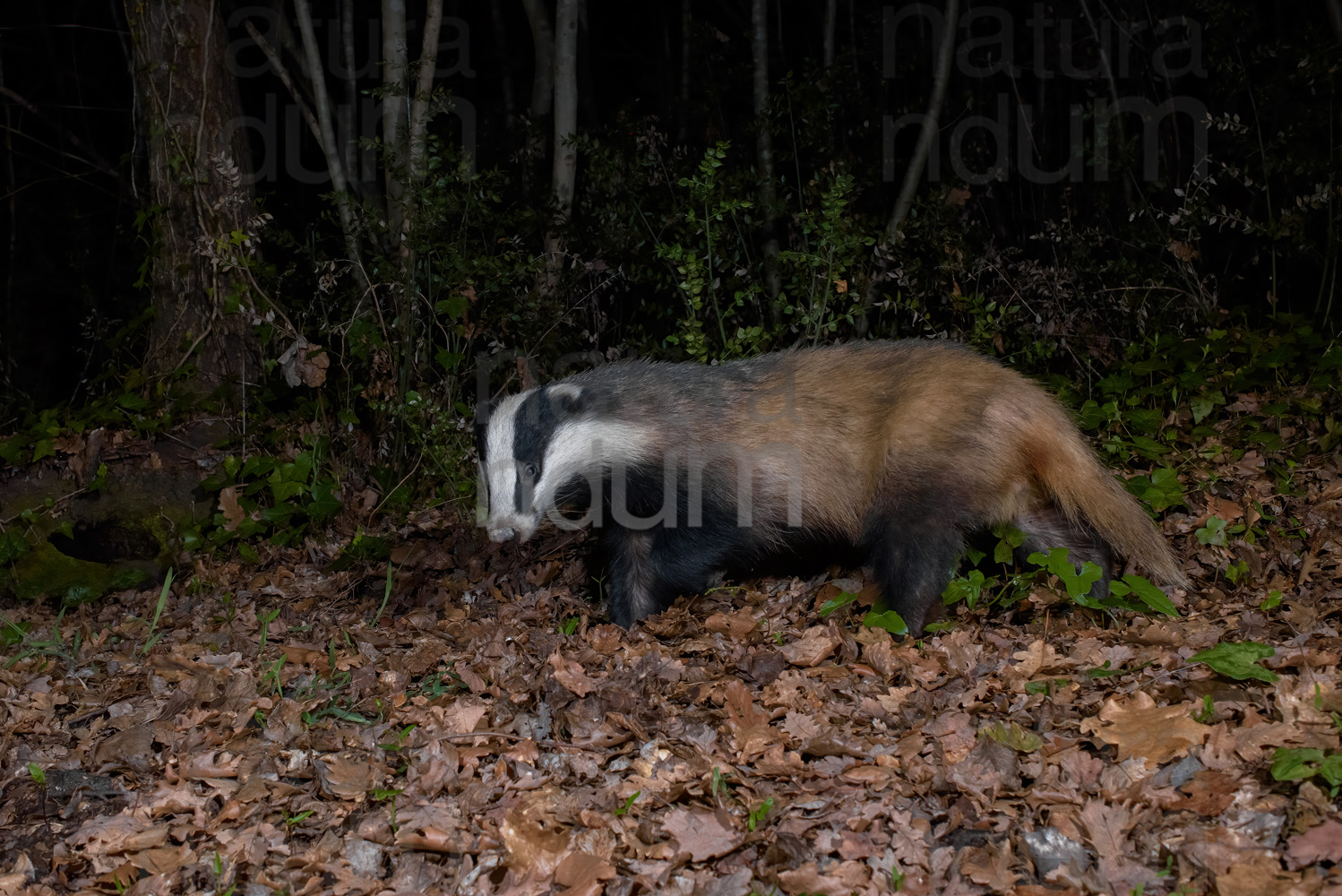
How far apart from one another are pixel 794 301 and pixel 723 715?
3.85 metres

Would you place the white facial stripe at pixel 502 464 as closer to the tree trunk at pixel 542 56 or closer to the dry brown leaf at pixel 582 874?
the dry brown leaf at pixel 582 874

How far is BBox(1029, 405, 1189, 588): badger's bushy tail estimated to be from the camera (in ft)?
14.3

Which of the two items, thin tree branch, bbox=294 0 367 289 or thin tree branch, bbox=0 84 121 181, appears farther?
thin tree branch, bbox=0 84 121 181

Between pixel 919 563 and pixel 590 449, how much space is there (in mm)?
1487

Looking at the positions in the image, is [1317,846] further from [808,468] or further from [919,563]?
[808,468]

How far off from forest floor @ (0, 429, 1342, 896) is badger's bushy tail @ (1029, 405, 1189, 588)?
204 millimetres

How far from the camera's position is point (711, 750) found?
3.30 meters

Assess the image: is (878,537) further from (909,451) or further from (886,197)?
(886,197)

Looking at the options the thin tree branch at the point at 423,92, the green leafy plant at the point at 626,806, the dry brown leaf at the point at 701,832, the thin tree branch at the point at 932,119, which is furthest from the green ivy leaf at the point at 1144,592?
the thin tree branch at the point at 423,92

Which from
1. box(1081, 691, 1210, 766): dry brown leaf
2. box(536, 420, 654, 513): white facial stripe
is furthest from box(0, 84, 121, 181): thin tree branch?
box(1081, 691, 1210, 766): dry brown leaf

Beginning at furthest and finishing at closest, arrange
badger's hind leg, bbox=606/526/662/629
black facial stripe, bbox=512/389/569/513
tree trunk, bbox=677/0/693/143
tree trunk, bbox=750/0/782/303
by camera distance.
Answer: tree trunk, bbox=677/0/693/143
tree trunk, bbox=750/0/782/303
badger's hind leg, bbox=606/526/662/629
black facial stripe, bbox=512/389/569/513

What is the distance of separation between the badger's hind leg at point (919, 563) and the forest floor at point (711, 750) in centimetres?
18

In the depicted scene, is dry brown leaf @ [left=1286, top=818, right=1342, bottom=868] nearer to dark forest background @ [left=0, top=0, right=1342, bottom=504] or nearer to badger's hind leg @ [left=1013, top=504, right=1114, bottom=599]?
badger's hind leg @ [left=1013, top=504, right=1114, bottom=599]

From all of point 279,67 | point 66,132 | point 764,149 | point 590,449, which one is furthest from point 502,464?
point 66,132
